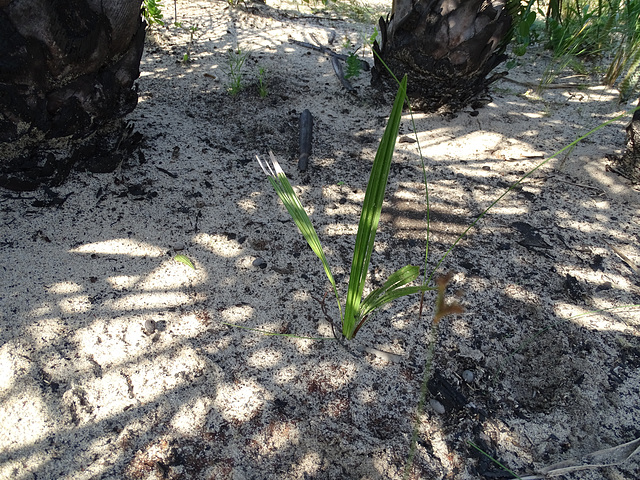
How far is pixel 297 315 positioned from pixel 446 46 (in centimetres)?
182

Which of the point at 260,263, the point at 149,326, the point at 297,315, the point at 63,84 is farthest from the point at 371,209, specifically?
the point at 63,84

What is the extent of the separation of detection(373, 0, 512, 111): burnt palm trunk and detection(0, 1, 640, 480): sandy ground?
351 millimetres

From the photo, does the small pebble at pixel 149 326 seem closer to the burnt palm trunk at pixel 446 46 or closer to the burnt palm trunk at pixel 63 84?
the burnt palm trunk at pixel 63 84

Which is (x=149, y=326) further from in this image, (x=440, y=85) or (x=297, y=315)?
(x=440, y=85)

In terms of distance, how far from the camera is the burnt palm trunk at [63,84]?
1.57 metres

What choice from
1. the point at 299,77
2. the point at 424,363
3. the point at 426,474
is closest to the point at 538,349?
the point at 424,363

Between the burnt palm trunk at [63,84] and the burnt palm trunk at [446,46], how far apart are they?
58.1 inches

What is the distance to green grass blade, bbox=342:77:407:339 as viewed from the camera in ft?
3.44

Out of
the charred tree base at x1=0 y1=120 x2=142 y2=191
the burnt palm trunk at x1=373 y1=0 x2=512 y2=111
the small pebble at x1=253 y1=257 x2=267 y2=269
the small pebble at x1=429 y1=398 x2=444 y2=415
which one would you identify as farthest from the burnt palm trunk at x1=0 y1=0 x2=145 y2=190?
the small pebble at x1=429 y1=398 x2=444 y2=415

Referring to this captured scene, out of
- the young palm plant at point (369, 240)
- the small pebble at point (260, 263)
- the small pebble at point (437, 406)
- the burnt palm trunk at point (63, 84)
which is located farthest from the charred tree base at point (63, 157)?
the small pebble at point (437, 406)

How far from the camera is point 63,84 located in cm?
174

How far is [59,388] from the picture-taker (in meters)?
1.35

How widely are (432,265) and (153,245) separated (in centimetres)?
118

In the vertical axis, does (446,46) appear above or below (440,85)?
above
